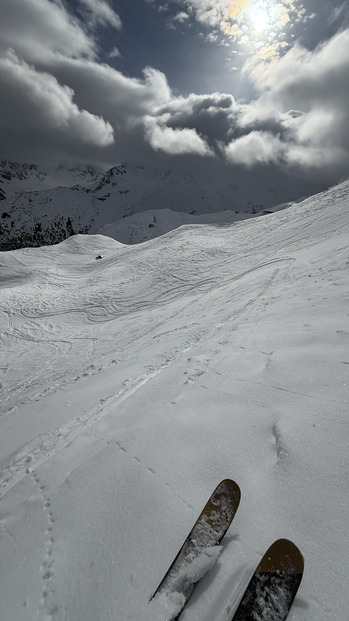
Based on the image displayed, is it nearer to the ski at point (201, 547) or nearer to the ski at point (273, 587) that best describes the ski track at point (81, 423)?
the ski at point (201, 547)

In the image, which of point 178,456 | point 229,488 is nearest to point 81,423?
point 178,456

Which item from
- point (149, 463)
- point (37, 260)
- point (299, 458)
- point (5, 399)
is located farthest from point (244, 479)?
point (37, 260)

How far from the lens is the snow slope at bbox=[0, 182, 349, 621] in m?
2.34

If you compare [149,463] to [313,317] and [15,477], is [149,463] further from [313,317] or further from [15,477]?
[313,317]

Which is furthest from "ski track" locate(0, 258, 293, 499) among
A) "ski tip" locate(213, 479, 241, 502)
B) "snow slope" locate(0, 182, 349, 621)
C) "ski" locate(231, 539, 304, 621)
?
"ski" locate(231, 539, 304, 621)

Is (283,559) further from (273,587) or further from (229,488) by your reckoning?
(229,488)

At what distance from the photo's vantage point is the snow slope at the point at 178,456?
234cm

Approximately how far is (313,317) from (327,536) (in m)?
4.64

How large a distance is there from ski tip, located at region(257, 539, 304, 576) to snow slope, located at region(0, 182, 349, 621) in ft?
0.29

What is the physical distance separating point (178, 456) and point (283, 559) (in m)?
1.47

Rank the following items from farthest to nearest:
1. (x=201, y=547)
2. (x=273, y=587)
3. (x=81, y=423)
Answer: (x=81, y=423)
(x=201, y=547)
(x=273, y=587)

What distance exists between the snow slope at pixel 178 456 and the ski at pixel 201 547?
0.08 m

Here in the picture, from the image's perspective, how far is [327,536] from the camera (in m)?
2.29

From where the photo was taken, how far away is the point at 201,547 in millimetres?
2396
